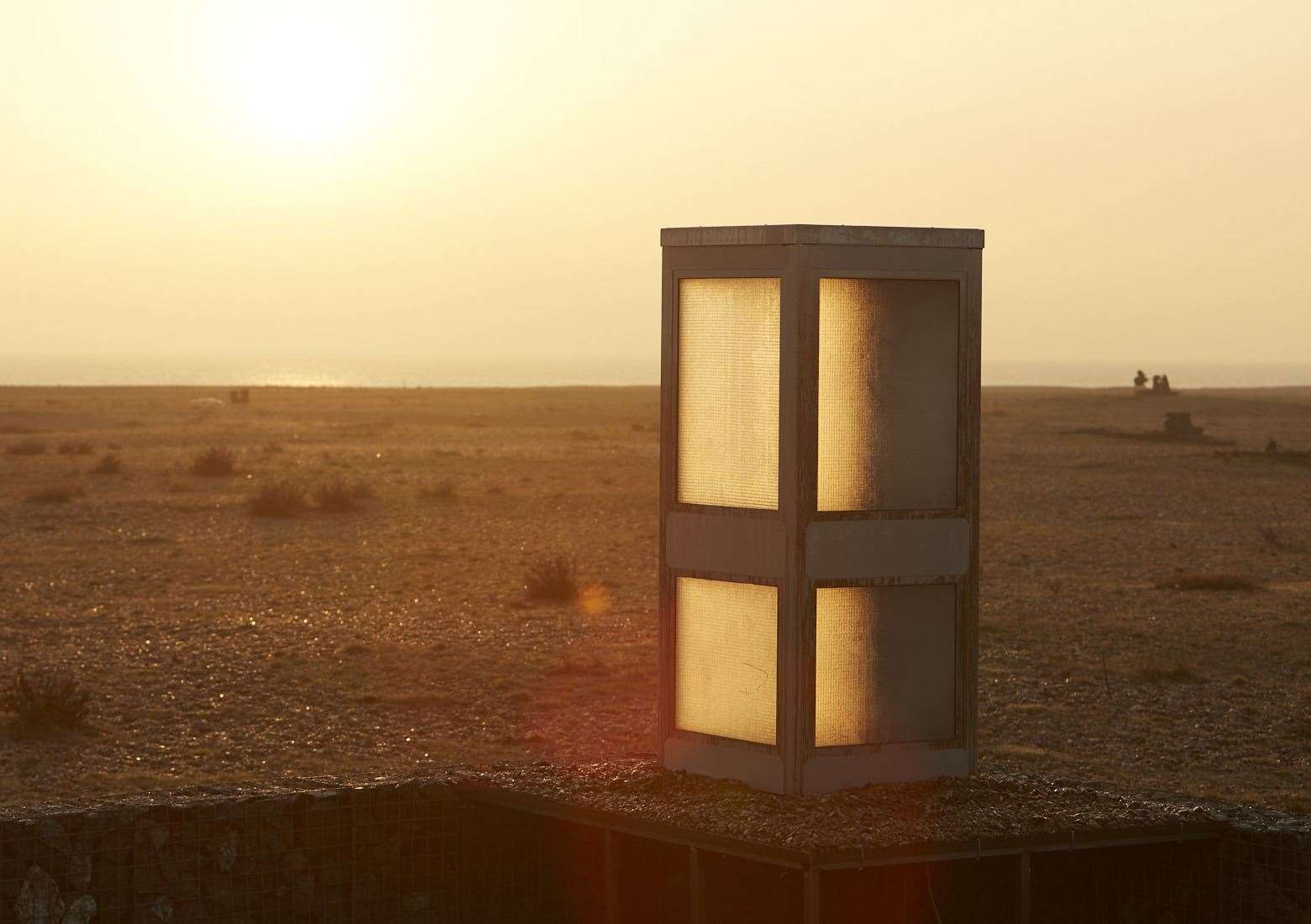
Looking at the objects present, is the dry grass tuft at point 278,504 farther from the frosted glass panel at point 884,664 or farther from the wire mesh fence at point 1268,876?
the wire mesh fence at point 1268,876

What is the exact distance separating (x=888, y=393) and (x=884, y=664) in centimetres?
157

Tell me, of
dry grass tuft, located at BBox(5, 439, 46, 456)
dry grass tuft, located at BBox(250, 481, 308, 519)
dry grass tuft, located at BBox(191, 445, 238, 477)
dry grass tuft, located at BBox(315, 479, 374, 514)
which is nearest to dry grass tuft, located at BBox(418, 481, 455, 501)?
dry grass tuft, located at BBox(315, 479, 374, 514)

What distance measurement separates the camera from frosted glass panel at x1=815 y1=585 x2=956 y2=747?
9188 millimetres

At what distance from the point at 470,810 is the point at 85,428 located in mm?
58135

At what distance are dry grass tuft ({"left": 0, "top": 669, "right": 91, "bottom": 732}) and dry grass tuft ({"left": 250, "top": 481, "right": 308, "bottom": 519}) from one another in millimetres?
16853

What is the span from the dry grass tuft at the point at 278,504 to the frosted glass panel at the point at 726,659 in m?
22.6

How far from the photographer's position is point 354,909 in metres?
8.81

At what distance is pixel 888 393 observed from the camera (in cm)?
926

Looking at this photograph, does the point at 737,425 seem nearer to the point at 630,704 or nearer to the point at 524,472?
the point at 630,704

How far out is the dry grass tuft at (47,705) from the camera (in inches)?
525

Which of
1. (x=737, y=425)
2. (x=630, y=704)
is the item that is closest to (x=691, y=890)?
(x=737, y=425)

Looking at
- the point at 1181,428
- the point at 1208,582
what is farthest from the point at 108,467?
the point at 1181,428

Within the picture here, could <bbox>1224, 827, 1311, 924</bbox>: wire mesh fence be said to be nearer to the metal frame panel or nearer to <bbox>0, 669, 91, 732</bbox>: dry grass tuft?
the metal frame panel

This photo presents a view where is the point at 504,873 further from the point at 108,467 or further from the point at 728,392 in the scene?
the point at 108,467
